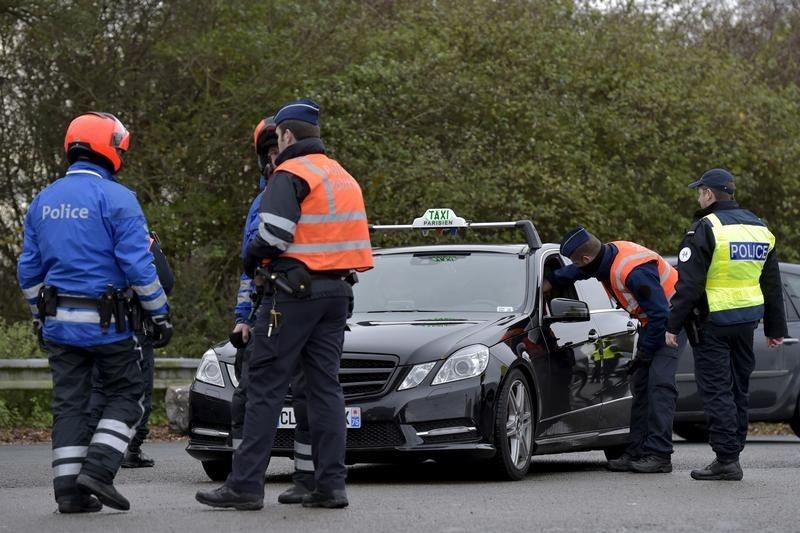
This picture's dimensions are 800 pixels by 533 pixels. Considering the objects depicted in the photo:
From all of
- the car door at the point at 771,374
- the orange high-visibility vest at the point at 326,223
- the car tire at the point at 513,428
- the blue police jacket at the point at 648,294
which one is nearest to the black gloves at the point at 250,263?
the orange high-visibility vest at the point at 326,223

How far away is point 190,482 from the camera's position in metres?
10.0

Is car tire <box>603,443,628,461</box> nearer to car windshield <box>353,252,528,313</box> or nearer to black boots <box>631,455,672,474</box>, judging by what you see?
black boots <box>631,455,672,474</box>

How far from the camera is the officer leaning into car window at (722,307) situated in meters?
10.0

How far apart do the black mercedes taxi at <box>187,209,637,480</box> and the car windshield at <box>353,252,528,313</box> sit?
1 cm

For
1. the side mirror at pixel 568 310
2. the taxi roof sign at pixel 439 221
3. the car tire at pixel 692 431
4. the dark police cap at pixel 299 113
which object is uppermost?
the dark police cap at pixel 299 113

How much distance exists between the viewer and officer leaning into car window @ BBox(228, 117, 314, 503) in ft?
26.7

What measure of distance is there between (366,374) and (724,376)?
2.19 metres

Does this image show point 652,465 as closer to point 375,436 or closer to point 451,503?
point 375,436

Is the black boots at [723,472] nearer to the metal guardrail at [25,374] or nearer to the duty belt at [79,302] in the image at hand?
the duty belt at [79,302]

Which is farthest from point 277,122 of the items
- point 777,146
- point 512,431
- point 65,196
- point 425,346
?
point 777,146

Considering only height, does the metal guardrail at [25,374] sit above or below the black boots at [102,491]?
below

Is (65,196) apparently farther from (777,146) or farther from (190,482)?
(777,146)

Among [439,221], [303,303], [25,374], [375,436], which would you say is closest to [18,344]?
[25,374]

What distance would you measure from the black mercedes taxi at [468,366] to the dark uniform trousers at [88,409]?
5.91 feet
